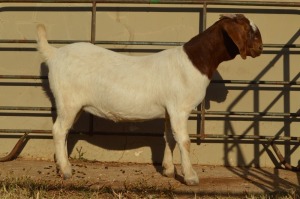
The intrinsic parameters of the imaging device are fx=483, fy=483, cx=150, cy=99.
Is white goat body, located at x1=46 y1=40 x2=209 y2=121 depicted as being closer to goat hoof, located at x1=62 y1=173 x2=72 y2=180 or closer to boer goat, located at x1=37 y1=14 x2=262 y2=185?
boer goat, located at x1=37 y1=14 x2=262 y2=185

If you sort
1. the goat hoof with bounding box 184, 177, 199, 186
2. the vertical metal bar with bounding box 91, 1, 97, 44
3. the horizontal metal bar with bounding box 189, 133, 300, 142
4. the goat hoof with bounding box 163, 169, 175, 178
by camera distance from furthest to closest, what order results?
1. the vertical metal bar with bounding box 91, 1, 97, 44
2. the horizontal metal bar with bounding box 189, 133, 300, 142
3. the goat hoof with bounding box 163, 169, 175, 178
4. the goat hoof with bounding box 184, 177, 199, 186

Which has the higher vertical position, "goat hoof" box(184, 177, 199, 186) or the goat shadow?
the goat shadow

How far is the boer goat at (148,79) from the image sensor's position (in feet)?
16.0

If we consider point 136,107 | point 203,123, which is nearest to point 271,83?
point 203,123

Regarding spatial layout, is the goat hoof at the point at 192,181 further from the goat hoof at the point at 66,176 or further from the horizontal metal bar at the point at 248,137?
the goat hoof at the point at 66,176

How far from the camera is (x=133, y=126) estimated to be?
5930 millimetres

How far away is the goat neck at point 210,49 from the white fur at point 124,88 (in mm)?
75

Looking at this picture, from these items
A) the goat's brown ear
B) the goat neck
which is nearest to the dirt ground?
the goat neck

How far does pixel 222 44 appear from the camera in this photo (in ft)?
16.3

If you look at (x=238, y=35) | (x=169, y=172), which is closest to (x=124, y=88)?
(x=169, y=172)

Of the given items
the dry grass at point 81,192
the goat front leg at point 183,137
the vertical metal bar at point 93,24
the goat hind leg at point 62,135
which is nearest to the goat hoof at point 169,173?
the goat front leg at point 183,137

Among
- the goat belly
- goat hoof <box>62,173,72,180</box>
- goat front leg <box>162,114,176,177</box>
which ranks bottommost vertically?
goat hoof <box>62,173,72,180</box>

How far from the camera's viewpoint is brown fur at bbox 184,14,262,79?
486 cm

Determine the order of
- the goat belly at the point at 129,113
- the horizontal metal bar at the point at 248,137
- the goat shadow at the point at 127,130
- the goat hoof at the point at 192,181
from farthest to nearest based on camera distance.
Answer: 1. the goat shadow at the point at 127,130
2. the horizontal metal bar at the point at 248,137
3. the goat belly at the point at 129,113
4. the goat hoof at the point at 192,181
